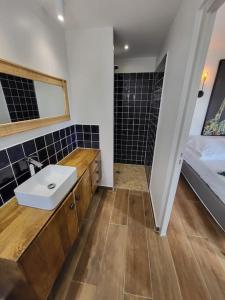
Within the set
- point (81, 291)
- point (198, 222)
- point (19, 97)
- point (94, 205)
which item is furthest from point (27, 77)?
point (198, 222)

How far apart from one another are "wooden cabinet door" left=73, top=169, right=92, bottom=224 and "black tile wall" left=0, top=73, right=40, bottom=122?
81cm

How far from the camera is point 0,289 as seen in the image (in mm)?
818

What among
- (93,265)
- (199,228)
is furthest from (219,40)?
(93,265)

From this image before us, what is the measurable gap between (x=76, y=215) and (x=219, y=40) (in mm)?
3511

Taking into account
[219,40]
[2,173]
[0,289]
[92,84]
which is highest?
[219,40]

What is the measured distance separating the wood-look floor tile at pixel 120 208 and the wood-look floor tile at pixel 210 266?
839 millimetres

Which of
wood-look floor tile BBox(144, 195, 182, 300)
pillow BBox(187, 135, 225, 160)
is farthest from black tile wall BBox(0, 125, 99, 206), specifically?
pillow BBox(187, 135, 225, 160)

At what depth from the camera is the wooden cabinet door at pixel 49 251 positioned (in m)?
0.77

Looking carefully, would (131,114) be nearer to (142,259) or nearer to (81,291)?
(142,259)

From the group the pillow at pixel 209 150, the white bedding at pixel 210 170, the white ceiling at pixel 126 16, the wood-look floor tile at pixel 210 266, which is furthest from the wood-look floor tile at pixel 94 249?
the white ceiling at pixel 126 16

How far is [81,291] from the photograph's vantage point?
1122mm

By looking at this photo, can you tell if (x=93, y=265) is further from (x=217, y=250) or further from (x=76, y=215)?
(x=217, y=250)

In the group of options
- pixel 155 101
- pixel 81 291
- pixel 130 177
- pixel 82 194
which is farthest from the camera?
pixel 130 177

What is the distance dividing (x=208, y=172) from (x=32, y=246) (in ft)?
7.04
